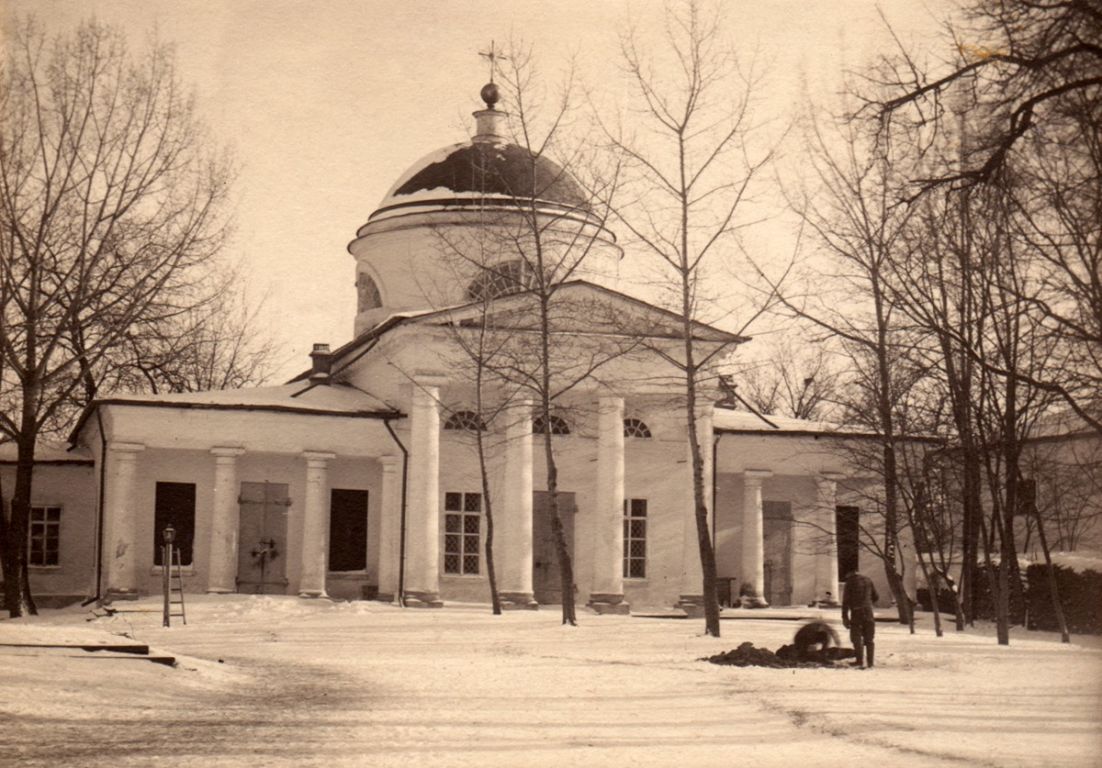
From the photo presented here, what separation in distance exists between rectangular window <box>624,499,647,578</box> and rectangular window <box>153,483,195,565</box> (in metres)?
8.51

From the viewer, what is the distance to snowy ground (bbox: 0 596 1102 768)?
932 cm

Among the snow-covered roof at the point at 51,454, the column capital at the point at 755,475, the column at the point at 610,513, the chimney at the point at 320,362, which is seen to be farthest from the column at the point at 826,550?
the snow-covered roof at the point at 51,454

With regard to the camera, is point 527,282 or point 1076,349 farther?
point 527,282

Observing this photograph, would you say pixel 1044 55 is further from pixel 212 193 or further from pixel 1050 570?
pixel 212 193

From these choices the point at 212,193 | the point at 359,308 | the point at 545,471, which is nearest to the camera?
the point at 212,193

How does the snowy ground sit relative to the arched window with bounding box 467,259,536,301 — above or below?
below

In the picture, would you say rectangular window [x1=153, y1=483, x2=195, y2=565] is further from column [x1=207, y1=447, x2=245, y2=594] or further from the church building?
column [x1=207, y1=447, x2=245, y2=594]

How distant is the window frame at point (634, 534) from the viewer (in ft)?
96.3

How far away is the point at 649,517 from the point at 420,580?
17.1 feet

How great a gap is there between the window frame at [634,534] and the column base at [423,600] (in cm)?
443

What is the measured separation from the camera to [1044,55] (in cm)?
1041

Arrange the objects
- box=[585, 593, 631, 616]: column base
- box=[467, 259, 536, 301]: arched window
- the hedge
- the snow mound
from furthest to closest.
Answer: box=[467, 259, 536, 301]: arched window, box=[585, 593, 631, 616]: column base, the snow mound, the hedge

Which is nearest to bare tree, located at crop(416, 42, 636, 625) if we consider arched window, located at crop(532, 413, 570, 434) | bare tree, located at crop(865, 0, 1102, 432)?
arched window, located at crop(532, 413, 570, 434)

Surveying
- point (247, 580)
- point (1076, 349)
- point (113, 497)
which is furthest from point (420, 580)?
point (1076, 349)
